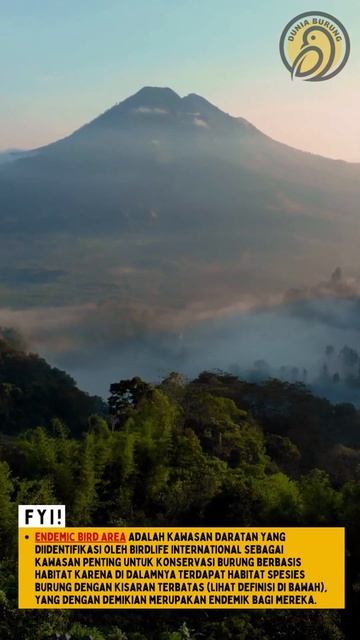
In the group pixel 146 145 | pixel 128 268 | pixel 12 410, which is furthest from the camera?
pixel 146 145

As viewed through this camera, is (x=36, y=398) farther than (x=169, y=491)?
Yes

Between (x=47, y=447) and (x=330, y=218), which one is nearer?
(x=47, y=447)

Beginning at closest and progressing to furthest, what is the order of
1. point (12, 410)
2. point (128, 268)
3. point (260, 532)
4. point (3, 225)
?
1. point (260, 532)
2. point (12, 410)
3. point (128, 268)
4. point (3, 225)

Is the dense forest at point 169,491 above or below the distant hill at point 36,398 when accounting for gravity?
below

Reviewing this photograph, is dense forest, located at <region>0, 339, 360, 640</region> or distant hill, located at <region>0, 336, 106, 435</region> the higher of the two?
distant hill, located at <region>0, 336, 106, 435</region>

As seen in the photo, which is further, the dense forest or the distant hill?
the distant hill

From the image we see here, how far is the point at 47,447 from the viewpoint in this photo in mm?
9805

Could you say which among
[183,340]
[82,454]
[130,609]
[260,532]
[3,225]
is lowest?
[130,609]

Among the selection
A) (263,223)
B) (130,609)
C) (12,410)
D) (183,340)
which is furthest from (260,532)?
(263,223)

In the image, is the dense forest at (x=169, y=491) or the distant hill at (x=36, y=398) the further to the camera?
the distant hill at (x=36, y=398)

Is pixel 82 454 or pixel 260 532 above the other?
pixel 82 454

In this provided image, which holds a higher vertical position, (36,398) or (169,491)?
(36,398)

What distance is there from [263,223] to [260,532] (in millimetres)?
128395

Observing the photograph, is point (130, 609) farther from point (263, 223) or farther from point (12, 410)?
point (263, 223)
